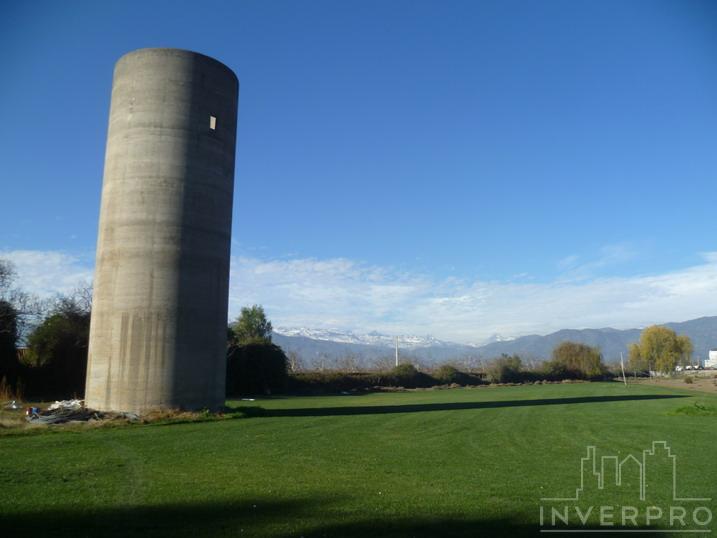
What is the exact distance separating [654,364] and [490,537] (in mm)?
113705

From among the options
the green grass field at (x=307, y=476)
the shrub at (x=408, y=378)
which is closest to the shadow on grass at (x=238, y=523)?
the green grass field at (x=307, y=476)

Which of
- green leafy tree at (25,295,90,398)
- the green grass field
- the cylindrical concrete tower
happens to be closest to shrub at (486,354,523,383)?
green leafy tree at (25,295,90,398)

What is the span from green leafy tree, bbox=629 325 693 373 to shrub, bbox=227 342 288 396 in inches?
3166

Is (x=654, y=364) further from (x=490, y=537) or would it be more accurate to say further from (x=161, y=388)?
(x=490, y=537)

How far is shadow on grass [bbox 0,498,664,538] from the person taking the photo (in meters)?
7.06

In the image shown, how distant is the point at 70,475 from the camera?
10.6 m

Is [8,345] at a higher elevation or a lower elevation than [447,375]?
higher

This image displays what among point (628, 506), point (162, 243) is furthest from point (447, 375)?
point (628, 506)

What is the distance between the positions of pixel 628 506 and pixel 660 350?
110910 millimetres

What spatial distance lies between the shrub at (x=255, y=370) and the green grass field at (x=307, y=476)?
3033 centimetres

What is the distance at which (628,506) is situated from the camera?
341 inches

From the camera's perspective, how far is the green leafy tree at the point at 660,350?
105 m

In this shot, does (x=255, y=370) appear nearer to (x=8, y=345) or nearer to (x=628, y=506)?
(x=8, y=345)

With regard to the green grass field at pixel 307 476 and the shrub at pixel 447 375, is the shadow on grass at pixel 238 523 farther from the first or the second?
the shrub at pixel 447 375
